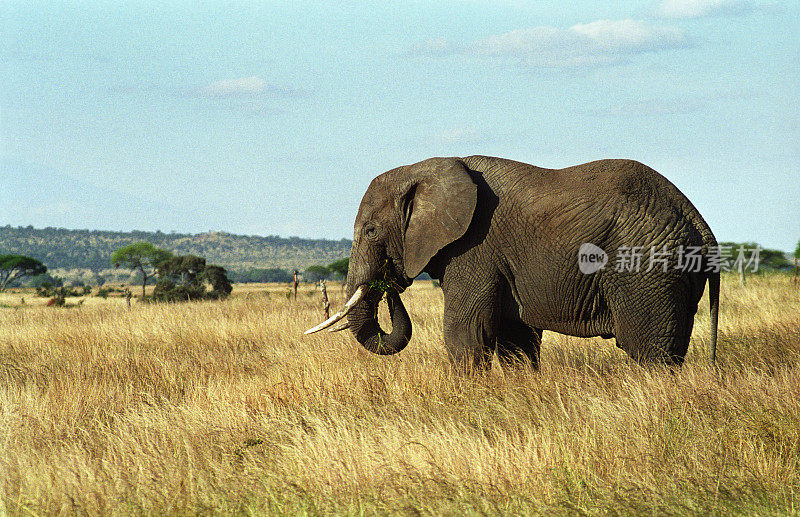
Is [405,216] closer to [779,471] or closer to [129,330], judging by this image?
[779,471]

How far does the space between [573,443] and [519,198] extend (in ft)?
9.10

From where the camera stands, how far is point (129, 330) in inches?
512

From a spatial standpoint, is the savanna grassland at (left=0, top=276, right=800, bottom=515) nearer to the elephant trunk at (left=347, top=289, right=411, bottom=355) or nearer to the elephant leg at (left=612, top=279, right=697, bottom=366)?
the elephant leg at (left=612, top=279, right=697, bottom=366)

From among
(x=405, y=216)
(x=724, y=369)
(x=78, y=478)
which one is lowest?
(x=78, y=478)

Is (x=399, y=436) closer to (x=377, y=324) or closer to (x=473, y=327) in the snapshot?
(x=473, y=327)

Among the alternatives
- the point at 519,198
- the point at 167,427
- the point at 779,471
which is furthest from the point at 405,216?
the point at 779,471

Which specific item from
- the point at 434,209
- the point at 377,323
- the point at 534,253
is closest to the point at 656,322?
the point at 534,253

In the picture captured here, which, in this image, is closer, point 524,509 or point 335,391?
point 524,509

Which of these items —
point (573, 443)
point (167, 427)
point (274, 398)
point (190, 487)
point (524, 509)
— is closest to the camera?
point (524, 509)

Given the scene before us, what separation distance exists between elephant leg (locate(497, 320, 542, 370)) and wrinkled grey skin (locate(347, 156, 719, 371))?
0.07 feet

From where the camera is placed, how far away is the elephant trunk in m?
8.39

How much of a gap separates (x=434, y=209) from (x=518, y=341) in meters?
1.79

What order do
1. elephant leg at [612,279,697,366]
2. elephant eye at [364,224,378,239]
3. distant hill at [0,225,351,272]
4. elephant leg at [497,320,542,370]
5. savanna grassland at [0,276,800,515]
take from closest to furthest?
1. savanna grassland at [0,276,800,515]
2. elephant leg at [612,279,697,366]
3. elephant eye at [364,224,378,239]
4. elephant leg at [497,320,542,370]
5. distant hill at [0,225,351,272]

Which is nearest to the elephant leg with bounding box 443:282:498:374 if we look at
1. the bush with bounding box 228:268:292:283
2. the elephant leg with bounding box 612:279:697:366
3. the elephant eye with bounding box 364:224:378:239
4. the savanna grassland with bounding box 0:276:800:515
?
the savanna grassland with bounding box 0:276:800:515
